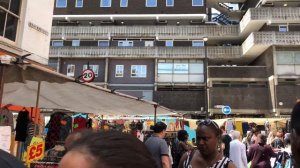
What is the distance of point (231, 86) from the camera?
34.0 meters

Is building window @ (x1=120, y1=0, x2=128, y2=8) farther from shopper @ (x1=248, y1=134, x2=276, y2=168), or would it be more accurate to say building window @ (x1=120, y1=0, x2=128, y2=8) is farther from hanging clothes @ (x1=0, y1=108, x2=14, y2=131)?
hanging clothes @ (x1=0, y1=108, x2=14, y2=131)

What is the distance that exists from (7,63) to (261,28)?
Result: 34.1m

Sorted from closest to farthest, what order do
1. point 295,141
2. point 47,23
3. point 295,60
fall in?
point 295,141
point 47,23
point 295,60

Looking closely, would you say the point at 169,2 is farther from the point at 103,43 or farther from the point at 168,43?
the point at 103,43

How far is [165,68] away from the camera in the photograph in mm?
36594

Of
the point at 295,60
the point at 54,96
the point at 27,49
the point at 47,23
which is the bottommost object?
the point at 54,96

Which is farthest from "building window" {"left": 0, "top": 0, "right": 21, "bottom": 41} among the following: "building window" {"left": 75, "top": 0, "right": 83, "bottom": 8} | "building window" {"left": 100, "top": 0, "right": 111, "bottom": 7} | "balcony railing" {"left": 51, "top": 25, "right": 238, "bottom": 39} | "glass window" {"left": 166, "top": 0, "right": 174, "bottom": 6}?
"building window" {"left": 75, "top": 0, "right": 83, "bottom": 8}

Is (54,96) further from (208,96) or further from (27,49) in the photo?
(208,96)

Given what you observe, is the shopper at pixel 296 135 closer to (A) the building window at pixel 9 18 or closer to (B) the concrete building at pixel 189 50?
(A) the building window at pixel 9 18

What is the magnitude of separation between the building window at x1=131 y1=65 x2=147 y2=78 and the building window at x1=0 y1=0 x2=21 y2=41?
26.1m

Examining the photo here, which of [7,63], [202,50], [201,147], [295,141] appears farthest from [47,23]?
[202,50]

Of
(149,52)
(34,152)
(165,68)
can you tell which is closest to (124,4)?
(149,52)

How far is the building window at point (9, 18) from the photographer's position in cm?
999

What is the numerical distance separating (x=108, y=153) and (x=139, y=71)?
36.3m
